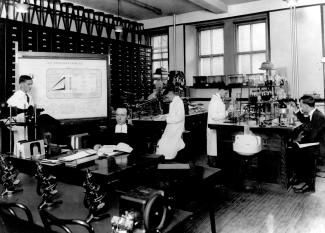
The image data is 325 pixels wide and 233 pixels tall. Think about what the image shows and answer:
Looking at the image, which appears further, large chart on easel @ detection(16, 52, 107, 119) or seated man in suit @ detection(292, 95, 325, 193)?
seated man in suit @ detection(292, 95, 325, 193)

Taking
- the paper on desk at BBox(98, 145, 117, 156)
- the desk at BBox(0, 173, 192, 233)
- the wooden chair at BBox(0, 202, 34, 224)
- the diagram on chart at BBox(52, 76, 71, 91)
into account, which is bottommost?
the desk at BBox(0, 173, 192, 233)

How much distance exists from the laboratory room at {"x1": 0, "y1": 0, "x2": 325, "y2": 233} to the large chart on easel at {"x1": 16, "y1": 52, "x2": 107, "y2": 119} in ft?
0.05

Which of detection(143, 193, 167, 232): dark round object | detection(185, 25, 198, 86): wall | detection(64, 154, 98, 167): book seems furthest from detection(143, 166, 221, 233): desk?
detection(185, 25, 198, 86): wall

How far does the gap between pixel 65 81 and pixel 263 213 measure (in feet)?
10.2

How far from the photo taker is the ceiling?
819 cm

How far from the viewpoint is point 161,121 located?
6277 mm

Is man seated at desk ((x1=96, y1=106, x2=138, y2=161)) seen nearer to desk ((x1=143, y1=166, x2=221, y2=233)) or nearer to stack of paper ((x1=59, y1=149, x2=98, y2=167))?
stack of paper ((x1=59, y1=149, x2=98, y2=167))

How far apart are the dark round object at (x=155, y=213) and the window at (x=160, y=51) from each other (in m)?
8.44

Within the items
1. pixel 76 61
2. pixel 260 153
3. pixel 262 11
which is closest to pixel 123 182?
pixel 76 61

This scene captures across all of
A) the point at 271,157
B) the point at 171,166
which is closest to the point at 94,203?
the point at 171,166

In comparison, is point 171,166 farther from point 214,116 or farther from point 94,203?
point 214,116

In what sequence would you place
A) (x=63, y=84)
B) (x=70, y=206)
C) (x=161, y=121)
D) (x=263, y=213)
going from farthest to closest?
(x=161, y=121)
(x=63, y=84)
(x=263, y=213)
(x=70, y=206)

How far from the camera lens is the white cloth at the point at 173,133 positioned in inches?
219

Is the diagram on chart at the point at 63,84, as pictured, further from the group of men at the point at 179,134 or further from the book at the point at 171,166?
the book at the point at 171,166
